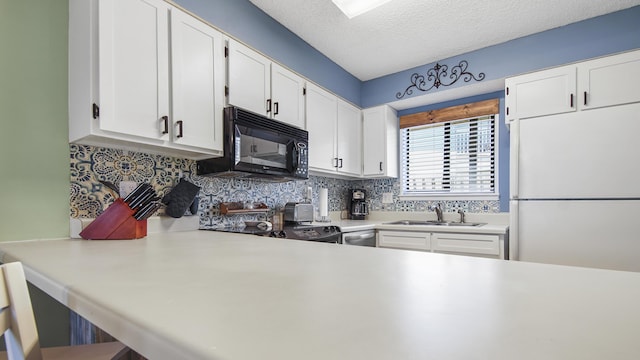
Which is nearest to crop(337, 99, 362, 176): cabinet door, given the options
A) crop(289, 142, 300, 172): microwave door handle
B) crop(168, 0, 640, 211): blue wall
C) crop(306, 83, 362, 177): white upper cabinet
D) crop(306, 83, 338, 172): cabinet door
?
crop(306, 83, 362, 177): white upper cabinet

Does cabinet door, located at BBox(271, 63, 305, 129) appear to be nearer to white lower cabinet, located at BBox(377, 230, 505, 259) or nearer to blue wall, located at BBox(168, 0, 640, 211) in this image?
blue wall, located at BBox(168, 0, 640, 211)

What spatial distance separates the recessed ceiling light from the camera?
6.76ft

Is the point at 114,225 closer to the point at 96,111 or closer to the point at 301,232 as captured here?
the point at 96,111

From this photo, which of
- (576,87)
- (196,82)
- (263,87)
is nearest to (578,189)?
(576,87)

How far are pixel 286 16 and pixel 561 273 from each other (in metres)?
2.53

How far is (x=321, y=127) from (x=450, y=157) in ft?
5.08

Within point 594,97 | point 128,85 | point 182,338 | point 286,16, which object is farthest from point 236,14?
point 594,97

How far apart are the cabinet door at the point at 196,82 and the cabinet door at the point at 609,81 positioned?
2.67 m

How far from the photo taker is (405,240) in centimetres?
279

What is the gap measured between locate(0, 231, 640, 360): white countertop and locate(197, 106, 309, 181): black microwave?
1.17m

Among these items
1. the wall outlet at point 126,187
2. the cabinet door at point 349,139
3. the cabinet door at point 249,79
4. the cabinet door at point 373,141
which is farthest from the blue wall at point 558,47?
the wall outlet at point 126,187

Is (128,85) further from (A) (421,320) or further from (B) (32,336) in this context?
(A) (421,320)

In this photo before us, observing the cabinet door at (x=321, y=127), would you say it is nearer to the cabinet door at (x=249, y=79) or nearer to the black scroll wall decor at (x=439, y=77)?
the cabinet door at (x=249, y=79)

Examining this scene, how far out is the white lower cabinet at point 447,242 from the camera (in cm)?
244
